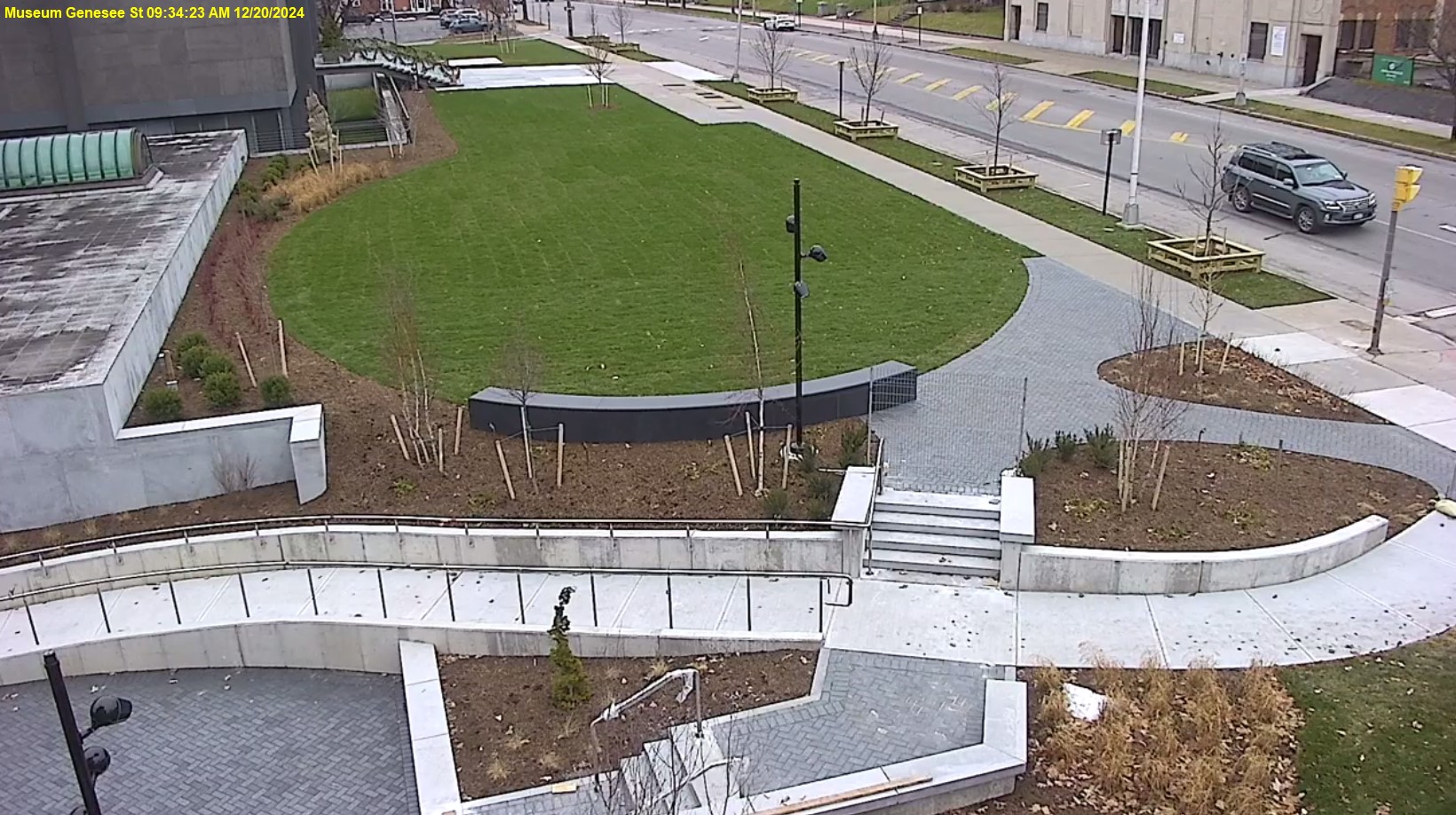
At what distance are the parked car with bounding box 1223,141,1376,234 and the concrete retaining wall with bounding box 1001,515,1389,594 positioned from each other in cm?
1644

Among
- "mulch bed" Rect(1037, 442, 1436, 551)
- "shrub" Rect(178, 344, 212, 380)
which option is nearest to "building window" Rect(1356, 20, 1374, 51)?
"mulch bed" Rect(1037, 442, 1436, 551)

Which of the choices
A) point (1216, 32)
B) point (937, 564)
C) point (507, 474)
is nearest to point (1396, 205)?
point (937, 564)

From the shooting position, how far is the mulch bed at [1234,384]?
61.1 ft

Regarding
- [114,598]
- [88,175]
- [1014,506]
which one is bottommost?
[114,598]

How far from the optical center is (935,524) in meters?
15.2

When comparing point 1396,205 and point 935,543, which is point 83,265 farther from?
point 1396,205

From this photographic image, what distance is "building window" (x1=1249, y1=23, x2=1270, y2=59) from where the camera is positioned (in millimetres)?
50969

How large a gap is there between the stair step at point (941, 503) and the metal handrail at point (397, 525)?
99 cm

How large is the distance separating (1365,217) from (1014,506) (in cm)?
1866

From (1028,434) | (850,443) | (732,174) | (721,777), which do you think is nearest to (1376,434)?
(1028,434)

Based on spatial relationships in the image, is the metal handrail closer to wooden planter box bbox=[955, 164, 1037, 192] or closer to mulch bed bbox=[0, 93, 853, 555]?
mulch bed bbox=[0, 93, 853, 555]

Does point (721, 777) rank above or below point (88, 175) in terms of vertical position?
below

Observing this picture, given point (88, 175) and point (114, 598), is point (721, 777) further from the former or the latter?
point (88, 175)

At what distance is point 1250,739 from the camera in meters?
11.5
